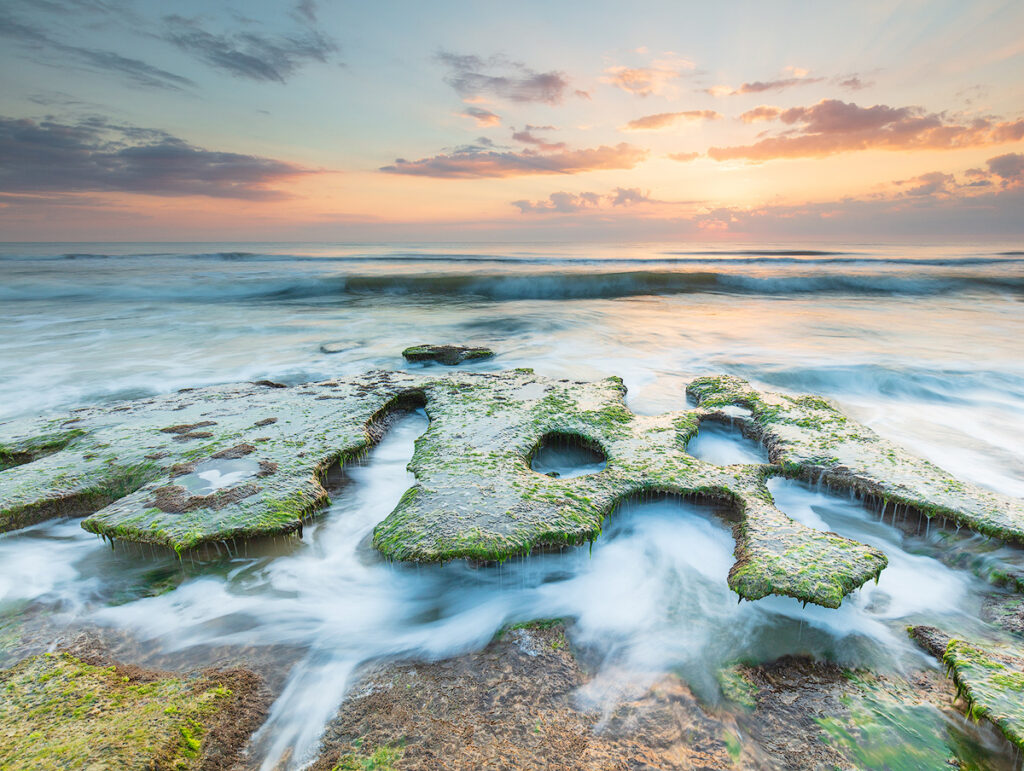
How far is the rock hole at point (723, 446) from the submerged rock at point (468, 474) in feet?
0.47

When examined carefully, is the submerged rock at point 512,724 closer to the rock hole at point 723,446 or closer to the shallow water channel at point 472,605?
the shallow water channel at point 472,605

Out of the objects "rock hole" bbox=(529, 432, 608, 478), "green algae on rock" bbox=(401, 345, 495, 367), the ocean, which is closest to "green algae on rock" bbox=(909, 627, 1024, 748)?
the ocean

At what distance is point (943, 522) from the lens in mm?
3762

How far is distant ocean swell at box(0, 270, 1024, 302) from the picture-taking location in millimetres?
22547

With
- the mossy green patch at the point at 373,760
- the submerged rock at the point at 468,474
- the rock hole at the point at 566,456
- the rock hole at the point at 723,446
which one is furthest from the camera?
the rock hole at the point at 723,446

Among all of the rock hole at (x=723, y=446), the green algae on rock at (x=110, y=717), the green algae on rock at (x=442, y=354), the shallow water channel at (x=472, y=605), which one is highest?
the green algae on rock at (x=442, y=354)

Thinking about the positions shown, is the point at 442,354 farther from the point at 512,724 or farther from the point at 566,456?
the point at 512,724

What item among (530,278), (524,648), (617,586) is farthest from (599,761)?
(530,278)

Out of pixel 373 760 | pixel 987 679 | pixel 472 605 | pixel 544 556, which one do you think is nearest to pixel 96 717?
pixel 373 760

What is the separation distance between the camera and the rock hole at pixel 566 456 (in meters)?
4.73

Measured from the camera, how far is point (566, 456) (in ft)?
16.4

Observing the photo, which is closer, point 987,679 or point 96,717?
point 96,717

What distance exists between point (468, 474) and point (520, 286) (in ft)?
70.2

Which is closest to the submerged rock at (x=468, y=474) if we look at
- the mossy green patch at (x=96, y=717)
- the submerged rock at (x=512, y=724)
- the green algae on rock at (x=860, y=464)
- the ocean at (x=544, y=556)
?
the green algae on rock at (x=860, y=464)
